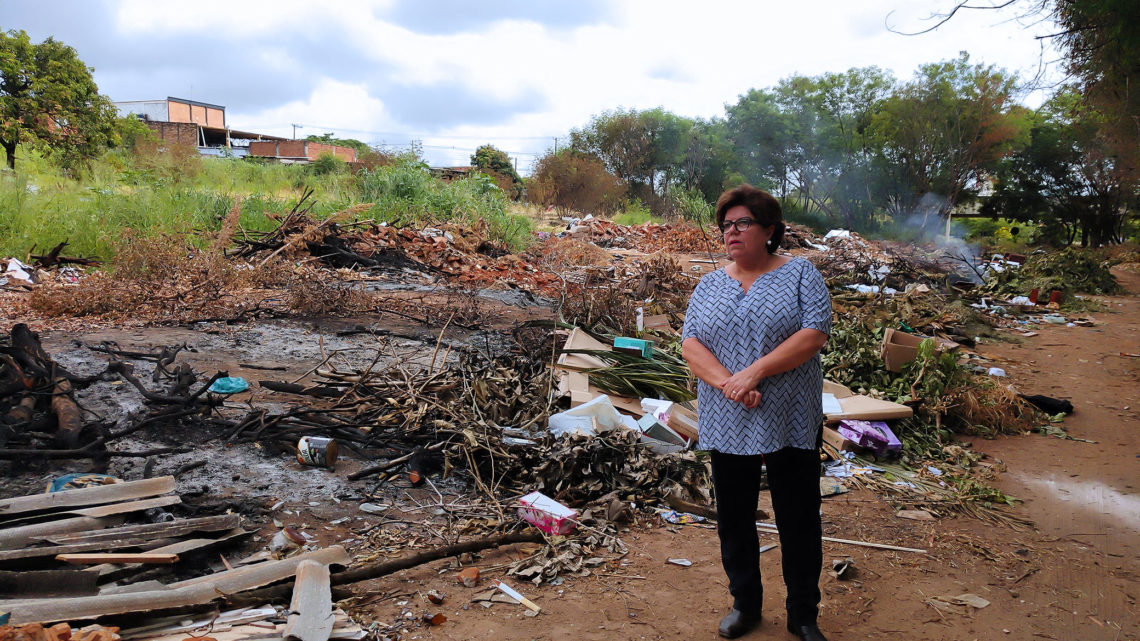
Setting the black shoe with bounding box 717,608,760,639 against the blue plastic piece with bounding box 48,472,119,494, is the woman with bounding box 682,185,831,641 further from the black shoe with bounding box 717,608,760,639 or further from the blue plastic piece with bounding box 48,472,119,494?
the blue plastic piece with bounding box 48,472,119,494

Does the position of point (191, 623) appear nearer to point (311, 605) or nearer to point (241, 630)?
point (241, 630)

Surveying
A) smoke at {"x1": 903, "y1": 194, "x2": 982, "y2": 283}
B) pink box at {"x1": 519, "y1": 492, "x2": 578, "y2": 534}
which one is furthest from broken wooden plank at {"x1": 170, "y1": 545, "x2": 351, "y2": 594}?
smoke at {"x1": 903, "y1": 194, "x2": 982, "y2": 283}

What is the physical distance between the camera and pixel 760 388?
8.09 ft

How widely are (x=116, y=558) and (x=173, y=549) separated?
0.23m

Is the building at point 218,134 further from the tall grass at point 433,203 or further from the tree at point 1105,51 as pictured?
the tree at point 1105,51

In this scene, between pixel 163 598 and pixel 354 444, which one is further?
pixel 354 444

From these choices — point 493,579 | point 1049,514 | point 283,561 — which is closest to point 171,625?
point 283,561

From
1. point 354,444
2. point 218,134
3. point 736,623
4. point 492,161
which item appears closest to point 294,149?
point 218,134

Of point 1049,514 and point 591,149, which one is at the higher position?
point 591,149

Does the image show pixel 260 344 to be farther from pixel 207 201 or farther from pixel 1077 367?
pixel 1077 367

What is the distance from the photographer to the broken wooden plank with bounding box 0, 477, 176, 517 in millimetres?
3029

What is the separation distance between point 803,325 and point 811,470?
505 mm

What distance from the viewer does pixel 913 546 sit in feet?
11.9

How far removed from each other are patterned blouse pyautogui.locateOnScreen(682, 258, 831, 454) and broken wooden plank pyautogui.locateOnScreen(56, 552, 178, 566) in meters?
2.04
